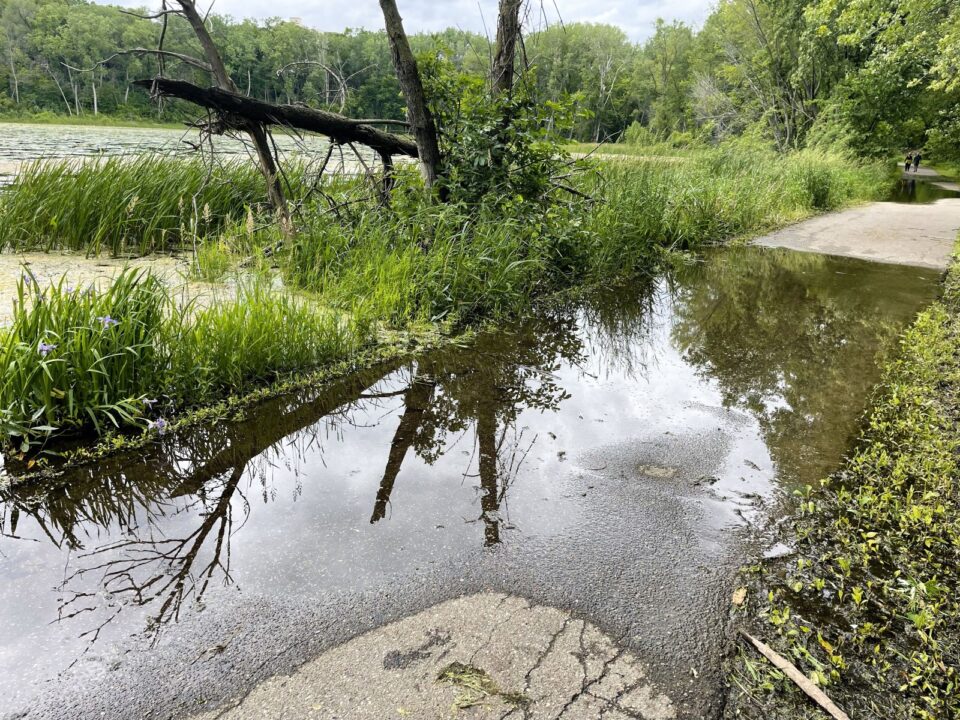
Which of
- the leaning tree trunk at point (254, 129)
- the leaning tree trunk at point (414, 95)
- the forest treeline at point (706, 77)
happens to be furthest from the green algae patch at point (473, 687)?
the leaning tree trunk at point (414, 95)

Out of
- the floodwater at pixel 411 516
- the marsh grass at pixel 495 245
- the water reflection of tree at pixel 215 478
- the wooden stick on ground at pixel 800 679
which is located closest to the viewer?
the wooden stick on ground at pixel 800 679

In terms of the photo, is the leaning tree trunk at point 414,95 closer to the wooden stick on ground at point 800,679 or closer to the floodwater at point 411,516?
the floodwater at point 411,516

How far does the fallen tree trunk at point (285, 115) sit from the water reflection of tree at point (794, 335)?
11.7 ft

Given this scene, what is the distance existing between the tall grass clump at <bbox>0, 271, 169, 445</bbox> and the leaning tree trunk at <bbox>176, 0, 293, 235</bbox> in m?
2.63

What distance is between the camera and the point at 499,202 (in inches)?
246

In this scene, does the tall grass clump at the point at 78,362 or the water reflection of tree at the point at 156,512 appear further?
the tall grass clump at the point at 78,362

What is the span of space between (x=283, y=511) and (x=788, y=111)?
25.6 m

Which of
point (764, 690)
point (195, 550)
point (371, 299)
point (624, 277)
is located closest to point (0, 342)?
point (195, 550)

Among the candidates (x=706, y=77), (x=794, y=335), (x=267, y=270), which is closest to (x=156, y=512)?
(x=267, y=270)

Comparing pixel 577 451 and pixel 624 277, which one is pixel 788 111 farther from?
pixel 577 451

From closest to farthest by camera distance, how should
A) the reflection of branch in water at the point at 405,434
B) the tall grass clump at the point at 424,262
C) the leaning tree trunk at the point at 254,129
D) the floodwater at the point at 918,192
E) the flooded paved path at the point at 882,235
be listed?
the reflection of branch in water at the point at 405,434
the tall grass clump at the point at 424,262
the leaning tree trunk at the point at 254,129
the flooded paved path at the point at 882,235
the floodwater at the point at 918,192

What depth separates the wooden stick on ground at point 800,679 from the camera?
1.66 meters

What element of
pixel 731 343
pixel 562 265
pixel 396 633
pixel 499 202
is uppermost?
pixel 499 202

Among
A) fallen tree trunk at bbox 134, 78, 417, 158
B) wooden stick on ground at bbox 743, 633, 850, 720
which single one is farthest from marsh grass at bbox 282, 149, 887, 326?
wooden stick on ground at bbox 743, 633, 850, 720
